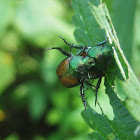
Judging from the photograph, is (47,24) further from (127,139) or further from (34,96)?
(127,139)

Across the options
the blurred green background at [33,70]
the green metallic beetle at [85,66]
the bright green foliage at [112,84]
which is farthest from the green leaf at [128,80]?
the blurred green background at [33,70]

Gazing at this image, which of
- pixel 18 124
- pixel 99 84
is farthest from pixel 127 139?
pixel 18 124

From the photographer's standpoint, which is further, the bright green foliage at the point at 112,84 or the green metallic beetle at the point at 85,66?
the green metallic beetle at the point at 85,66

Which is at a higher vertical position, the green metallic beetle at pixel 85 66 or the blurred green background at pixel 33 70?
the blurred green background at pixel 33 70

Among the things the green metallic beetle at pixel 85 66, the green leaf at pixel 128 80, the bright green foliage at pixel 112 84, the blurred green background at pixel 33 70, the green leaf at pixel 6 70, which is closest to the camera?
the green leaf at pixel 128 80

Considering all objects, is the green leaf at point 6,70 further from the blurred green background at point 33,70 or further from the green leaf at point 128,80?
the green leaf at point 128,80

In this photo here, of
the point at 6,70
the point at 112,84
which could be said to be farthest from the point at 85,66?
the point at 6,70

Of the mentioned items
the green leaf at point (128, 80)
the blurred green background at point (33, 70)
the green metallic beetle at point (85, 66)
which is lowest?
the green leaf at point (128, 80)
